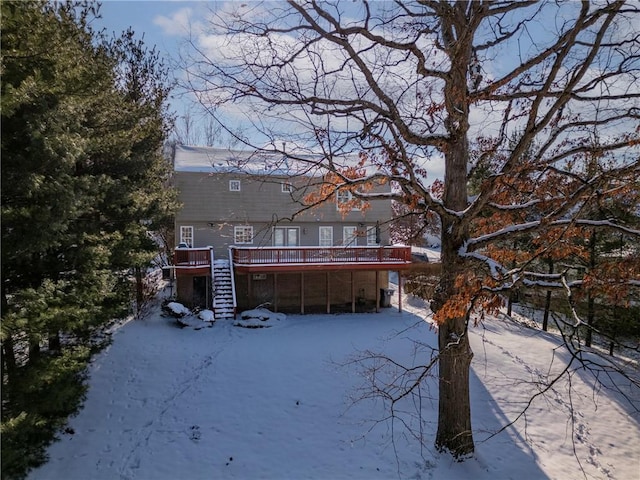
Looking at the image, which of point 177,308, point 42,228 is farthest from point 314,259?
point 42,228

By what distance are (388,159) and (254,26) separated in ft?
10.7

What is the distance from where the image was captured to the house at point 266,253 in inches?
667

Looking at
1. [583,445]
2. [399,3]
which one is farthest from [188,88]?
[583,445]

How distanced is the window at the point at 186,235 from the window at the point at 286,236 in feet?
13.5

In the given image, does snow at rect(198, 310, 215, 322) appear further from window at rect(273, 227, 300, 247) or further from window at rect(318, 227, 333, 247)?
window at rect(318, 227, 333, 247)

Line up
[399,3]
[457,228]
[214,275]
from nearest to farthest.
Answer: [399,3], [457,228], [214,275]

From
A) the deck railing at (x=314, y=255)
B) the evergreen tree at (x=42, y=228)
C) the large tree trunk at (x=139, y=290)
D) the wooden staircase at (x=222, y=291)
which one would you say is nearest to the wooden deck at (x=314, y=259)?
the deck railing at (x=314, y=255)

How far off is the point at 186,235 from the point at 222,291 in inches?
160

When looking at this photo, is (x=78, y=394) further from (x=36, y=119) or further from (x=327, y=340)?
(x=327, y=340)

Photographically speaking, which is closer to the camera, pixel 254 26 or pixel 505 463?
pixel 254 26

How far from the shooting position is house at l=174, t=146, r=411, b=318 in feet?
55.6

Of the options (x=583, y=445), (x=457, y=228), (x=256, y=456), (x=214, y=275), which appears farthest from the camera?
(x=214, y=275)

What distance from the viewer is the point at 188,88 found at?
248 inches

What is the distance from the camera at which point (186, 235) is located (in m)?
19.0
